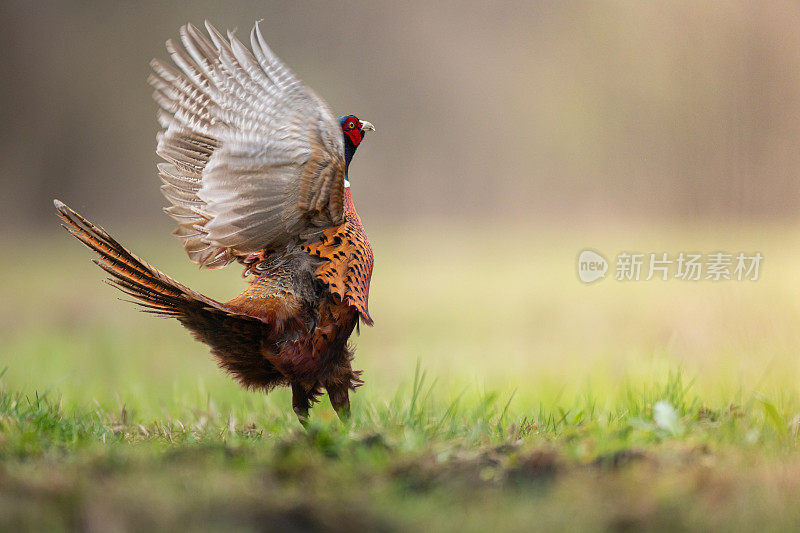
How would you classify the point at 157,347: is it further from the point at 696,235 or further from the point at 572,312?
the point at 696,235

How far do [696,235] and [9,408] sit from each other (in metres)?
8.89

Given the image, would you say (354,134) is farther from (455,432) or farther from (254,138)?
(455,432)

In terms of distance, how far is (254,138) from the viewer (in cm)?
324

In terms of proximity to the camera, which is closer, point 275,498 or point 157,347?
point 275,498

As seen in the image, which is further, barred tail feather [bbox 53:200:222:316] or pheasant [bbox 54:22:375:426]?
pheasant [bbox 54:22:375:426]

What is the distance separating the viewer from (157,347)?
762 cm

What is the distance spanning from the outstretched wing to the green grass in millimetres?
867

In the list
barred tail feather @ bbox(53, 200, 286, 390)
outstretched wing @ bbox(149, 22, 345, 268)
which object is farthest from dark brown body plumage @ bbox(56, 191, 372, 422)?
outstretched wing @ bbox(149, 22, 345, 268)

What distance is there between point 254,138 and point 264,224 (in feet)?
1.24

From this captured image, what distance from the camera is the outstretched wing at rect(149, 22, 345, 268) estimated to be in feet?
10.5

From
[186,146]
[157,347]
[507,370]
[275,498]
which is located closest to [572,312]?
[507,370]

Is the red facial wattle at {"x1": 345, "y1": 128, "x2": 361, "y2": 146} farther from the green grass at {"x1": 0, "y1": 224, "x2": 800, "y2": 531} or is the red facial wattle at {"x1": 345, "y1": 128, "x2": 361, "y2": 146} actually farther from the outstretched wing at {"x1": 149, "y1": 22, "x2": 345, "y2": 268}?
the green grass at {"x1": 0, "y1": 224, "x2": 800, "y2": 531}

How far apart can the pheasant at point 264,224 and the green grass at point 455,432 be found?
1.11 feet

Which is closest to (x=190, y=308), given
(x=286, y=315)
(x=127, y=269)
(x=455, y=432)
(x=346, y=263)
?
(x=127, y=269)
